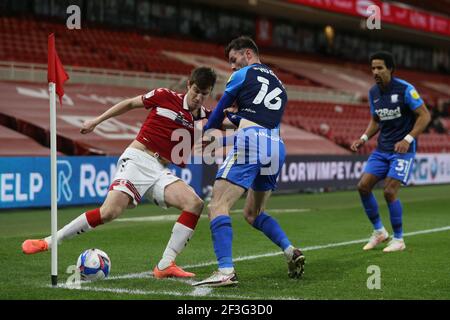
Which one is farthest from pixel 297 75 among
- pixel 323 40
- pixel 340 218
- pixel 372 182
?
pixel 372 182

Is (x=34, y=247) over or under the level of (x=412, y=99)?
under

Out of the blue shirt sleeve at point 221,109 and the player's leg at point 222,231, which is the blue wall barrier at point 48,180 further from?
the player's leg at point 222,231

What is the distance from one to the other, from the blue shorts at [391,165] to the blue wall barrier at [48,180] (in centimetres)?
697

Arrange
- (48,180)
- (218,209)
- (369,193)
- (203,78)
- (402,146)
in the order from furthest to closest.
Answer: (48,180) < (369,193) < (402,146) < (203,78) < (218,209)

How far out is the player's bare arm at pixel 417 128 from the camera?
9156 millimetres

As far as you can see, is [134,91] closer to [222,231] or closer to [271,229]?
[271,229]

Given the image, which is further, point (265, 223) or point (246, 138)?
point (265, 223)

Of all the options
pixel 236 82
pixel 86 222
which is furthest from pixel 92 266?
pixel 236 82

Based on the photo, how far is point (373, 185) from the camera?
949 cm

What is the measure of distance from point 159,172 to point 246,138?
0.95 m

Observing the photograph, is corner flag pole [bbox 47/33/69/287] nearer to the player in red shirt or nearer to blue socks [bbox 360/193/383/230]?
the player in red shirt

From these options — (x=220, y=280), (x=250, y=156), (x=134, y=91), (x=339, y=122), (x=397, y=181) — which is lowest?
(x=220, y=280)

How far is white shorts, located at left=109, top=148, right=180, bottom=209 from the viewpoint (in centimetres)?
686

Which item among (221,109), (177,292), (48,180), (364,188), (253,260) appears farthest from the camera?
(48,180)
